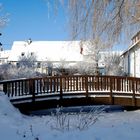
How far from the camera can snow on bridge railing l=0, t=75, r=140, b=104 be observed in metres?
15.9

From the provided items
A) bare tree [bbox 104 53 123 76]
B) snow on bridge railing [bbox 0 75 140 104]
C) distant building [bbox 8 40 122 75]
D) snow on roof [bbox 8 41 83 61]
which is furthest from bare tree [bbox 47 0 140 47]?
snow on roof [bbox 8 41 83 61]

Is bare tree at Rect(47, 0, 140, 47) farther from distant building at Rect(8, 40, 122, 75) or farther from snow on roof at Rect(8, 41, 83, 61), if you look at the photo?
snow on roof at Rect(8, 41, 83, 61)

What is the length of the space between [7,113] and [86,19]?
4.32 meters

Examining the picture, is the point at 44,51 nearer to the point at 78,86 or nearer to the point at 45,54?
the point at 45,54

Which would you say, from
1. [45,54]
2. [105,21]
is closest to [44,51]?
[45,54]

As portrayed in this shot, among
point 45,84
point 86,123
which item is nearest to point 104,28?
point 86,123

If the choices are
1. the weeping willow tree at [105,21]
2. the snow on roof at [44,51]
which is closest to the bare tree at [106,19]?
the weeping willow tree at [105,21]

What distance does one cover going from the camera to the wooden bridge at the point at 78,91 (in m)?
15.9

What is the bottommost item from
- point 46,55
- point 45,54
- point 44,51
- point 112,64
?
point 112,64

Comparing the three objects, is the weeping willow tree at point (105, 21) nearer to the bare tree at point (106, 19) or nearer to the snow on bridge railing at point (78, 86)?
the bare tree at point (106, 19)

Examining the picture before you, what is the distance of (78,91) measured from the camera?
16.9 meters

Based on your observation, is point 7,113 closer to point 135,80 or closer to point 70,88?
point 70,88

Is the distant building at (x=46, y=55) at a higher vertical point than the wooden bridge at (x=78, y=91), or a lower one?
higher

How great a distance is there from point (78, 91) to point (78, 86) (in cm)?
25
